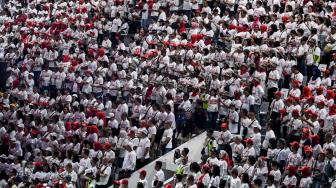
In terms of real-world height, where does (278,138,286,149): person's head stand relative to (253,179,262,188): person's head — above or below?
above

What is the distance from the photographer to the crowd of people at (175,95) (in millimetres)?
23297

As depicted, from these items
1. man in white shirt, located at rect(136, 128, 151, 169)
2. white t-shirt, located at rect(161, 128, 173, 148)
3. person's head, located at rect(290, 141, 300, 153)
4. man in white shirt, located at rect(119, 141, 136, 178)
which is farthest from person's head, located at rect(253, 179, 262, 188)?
man in white shirt, located at rect(136, 128, 151, 169)

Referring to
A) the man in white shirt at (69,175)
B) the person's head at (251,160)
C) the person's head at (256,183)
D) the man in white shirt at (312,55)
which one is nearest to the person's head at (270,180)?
the person's head at (256,183)

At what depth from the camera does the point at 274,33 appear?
28703 millimetres

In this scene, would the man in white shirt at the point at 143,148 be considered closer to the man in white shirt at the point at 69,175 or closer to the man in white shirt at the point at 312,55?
the man in white shirt at the point at 69,175

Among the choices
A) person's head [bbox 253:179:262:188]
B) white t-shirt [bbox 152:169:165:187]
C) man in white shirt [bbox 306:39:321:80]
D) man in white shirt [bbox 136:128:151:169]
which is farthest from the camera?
man in white shirt [bbox 306:39:321:80]

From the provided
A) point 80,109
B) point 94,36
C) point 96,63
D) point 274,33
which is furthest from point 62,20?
point 274,33

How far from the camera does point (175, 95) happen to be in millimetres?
27781

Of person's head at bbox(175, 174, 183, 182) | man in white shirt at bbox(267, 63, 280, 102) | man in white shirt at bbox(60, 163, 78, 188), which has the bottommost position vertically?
man in white shirt at bbox(60, 163, 78, 188)

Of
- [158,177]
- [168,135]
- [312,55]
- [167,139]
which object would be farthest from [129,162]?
[312,55]

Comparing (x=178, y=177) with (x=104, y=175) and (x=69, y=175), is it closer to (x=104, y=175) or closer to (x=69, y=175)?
(x=104, y=175)

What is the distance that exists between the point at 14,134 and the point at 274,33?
8.94 meters

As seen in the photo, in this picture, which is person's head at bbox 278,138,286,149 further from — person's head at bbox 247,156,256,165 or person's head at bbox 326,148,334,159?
person's head at bbox 326,148,334,159

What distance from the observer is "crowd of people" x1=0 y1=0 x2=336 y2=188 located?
76.4ft
